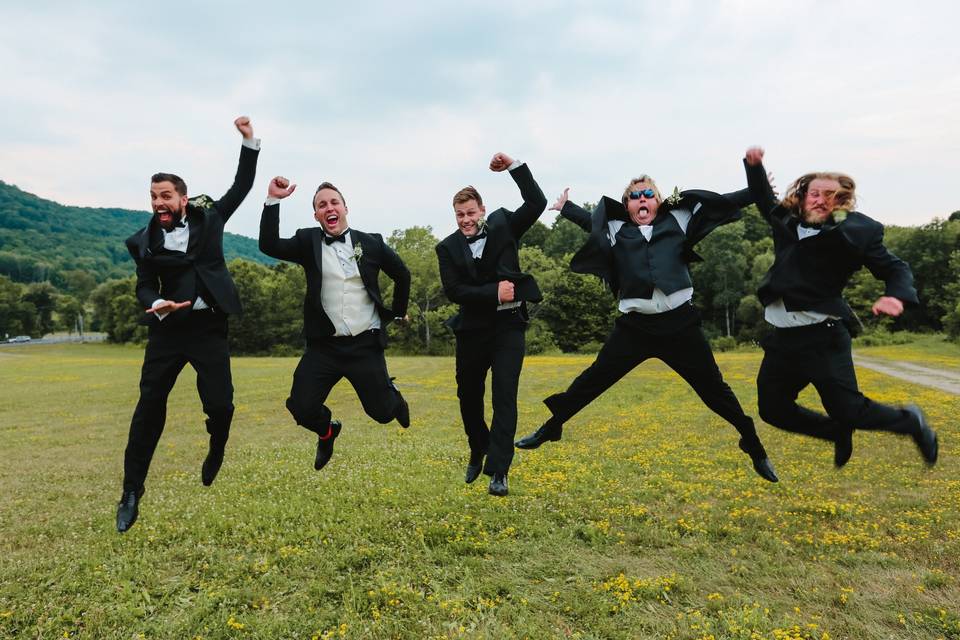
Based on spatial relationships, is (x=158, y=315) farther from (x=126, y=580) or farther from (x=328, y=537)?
(x=328, y=537)

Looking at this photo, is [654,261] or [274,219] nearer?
[654,261]

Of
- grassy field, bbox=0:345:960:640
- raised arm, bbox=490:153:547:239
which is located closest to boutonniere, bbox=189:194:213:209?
raised arm, bbox=490:153:547:239

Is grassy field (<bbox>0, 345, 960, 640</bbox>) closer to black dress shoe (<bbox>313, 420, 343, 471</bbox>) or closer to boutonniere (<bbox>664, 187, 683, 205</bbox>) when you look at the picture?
black dress shoe (<bbox>313, 420, 343, 471</bbox>)

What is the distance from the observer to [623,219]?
6.43 metres

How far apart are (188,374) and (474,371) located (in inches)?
1515

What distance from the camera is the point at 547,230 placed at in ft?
326

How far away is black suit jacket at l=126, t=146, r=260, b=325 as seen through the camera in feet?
18.4

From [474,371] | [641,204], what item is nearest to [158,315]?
[474,371]

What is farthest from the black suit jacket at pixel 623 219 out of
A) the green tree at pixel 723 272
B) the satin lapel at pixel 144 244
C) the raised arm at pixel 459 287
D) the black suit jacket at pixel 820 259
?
the green tree at pixel 723 272

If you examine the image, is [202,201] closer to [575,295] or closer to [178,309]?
[178,309]

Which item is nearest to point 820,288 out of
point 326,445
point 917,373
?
point 326,445

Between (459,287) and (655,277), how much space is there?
2.01 meters

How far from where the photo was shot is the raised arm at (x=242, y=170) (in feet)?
19.7

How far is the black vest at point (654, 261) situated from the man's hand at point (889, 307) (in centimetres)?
169
